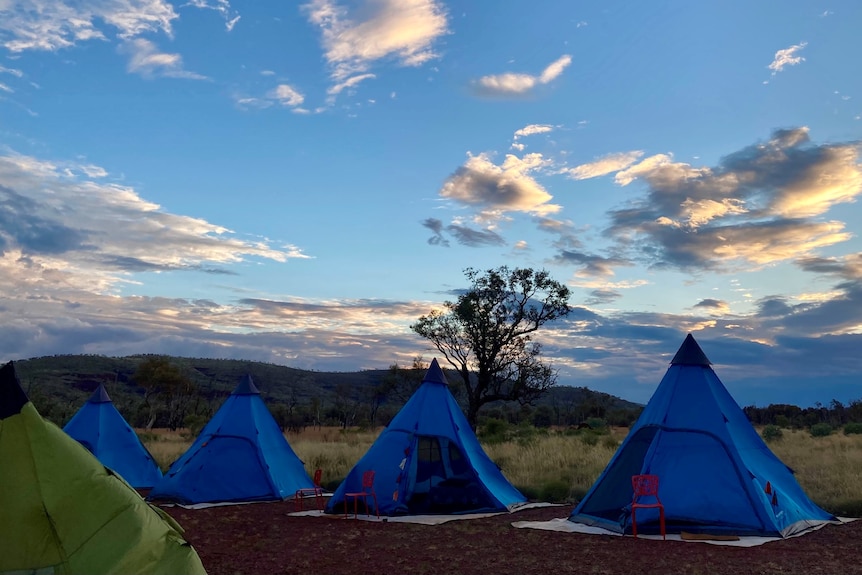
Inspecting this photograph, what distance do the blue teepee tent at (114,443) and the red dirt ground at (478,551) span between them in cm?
701

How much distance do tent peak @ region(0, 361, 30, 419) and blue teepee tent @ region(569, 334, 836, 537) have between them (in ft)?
30.2

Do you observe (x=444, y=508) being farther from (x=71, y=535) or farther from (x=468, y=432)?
(x=71, y=535)

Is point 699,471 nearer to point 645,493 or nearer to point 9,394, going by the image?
point 645,493

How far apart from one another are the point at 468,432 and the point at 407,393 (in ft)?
143

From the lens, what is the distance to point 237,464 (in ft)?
55.7

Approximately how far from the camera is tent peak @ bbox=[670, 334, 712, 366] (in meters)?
13.0

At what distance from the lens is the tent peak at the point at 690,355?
514 inches

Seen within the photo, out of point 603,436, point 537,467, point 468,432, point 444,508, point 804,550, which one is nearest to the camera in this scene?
point 804,550

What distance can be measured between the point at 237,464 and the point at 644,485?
9.74m

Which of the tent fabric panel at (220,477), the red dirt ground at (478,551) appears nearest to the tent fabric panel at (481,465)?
the red dirt ground at (478,551)

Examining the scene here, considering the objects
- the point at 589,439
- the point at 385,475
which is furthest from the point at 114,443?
the point at 589,439

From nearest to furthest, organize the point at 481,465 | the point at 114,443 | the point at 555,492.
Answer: the point at 481,465 → the point at 555,492 → the point at 114,443

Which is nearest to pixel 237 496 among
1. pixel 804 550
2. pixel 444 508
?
pixel 444 508

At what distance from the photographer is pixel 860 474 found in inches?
675
